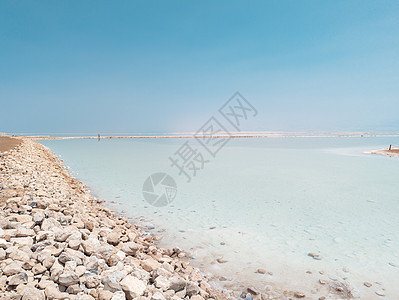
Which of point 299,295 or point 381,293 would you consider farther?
point 381,293

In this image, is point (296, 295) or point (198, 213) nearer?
point (296, 295)

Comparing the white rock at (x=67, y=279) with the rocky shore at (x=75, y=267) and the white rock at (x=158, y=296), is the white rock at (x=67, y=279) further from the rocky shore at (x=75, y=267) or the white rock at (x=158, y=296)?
the white rock at (x=158, y=296)

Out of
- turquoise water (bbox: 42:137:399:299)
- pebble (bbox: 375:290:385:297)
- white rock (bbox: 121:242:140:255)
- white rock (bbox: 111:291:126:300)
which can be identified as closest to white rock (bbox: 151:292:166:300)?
white rock (bbox: 111:291:126:300)

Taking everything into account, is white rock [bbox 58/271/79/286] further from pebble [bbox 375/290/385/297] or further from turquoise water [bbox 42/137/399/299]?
pebble [bbox 375/290/385/297]

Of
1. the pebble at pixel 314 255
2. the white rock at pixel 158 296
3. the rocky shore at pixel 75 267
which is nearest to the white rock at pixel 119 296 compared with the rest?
the rocky shore at pixel 75 267

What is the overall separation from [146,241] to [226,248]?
1624mm

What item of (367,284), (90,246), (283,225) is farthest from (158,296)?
(283,225)

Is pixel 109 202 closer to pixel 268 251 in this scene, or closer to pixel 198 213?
pixel 198 213

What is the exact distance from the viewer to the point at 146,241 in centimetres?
481

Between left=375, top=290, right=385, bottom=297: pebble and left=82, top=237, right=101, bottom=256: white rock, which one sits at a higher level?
left=82, top=237, right=101, bottom=256: white rock

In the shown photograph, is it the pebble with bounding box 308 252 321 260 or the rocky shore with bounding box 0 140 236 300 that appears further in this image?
the pebble with bounding box 308 252 321 260

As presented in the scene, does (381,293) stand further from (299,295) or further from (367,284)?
(299,295)

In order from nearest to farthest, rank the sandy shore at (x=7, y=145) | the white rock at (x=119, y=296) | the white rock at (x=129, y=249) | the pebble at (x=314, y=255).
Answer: the white rock at (x=119, y=296) < the white rock at (x=129, y=249) < the pebble at (x=314, y=255) < the sandy shore at (x=7, y=145)

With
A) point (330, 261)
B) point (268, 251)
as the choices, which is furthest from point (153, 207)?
point (330, 261)
